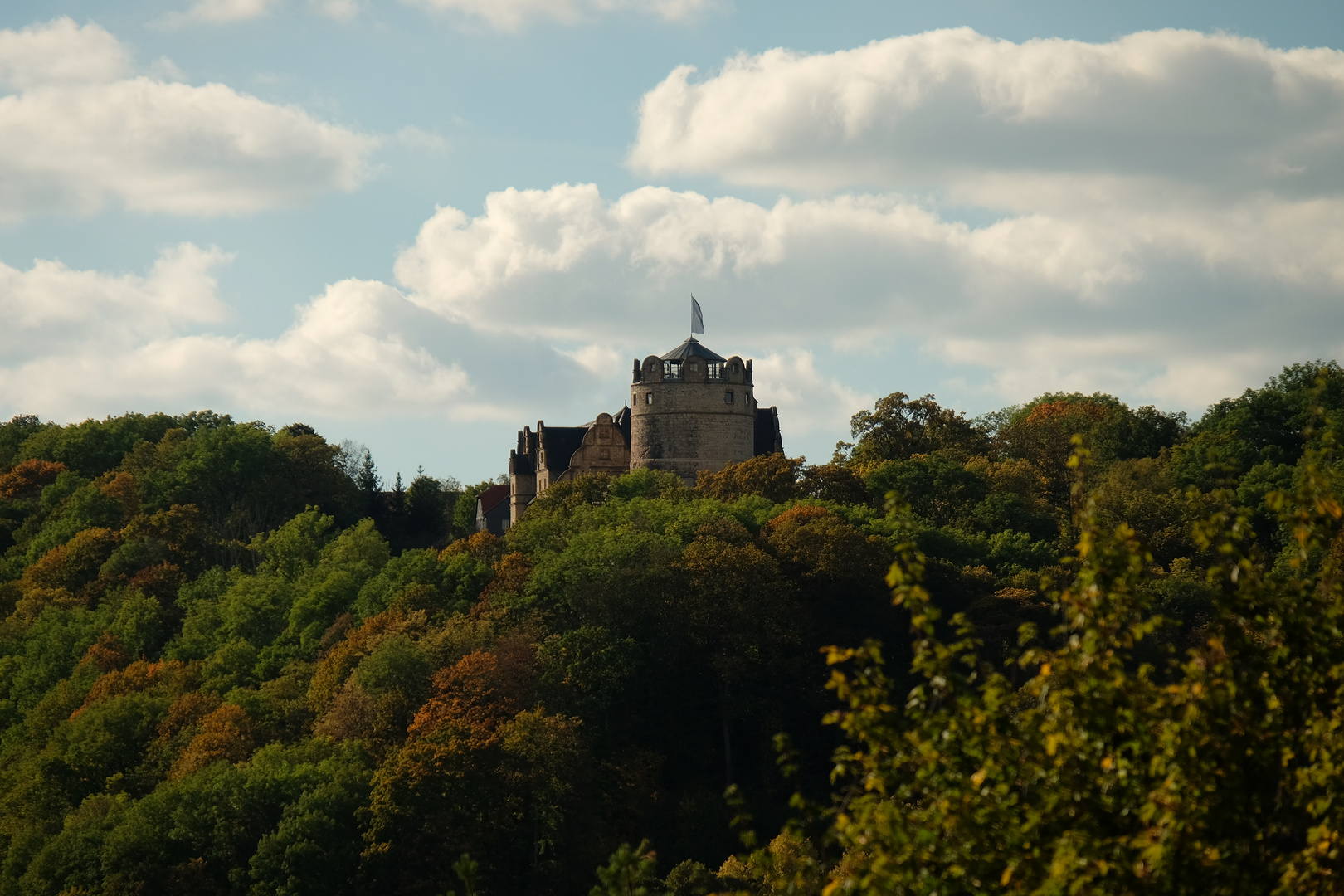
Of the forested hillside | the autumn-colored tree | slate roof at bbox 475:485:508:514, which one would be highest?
slate roof at bbox 475:485:508:514

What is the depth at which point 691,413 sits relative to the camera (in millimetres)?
82500

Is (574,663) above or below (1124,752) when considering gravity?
below

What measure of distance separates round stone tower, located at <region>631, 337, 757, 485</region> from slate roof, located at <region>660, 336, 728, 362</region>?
105 mm

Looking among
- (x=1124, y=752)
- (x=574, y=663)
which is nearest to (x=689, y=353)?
(x=574, y=663)

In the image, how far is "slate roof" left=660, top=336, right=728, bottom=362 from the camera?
8319cm

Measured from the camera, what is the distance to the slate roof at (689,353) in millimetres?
83188

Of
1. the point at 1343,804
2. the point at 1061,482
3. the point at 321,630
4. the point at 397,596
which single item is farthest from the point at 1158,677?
the point at 1343,804

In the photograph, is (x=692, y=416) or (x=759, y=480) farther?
(x=692, y=416)

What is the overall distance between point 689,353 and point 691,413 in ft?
9.67

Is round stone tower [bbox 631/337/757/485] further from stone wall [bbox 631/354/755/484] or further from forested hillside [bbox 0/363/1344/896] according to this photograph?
forested hillside [bbox 0/363/1344/896]

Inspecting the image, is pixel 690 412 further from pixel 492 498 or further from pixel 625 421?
pixel 492 498

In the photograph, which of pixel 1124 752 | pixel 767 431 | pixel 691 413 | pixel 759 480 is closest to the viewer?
pixel 1124 752

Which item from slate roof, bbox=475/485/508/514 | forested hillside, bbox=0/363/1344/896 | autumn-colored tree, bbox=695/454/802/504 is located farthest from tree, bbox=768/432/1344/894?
slate roof, bbox=475/485/508/514

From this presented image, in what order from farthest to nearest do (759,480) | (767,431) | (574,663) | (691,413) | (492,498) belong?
1. (492,498)
2. (767,431)
3. (691,413)
4. (759,480)
5. (574,663)
